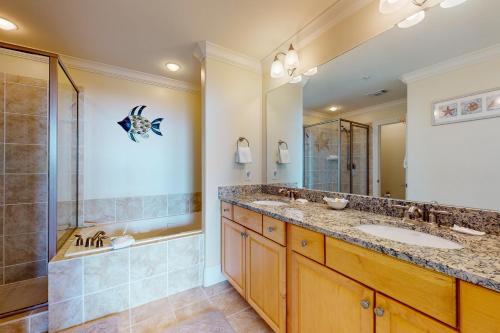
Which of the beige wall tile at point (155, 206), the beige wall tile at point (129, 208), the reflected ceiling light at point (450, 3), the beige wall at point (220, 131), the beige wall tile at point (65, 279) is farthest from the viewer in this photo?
the beige wall tile at point (155, 206)

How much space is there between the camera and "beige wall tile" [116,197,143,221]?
2428mm

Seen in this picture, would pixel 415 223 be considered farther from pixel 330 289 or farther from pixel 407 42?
pixel 407 42

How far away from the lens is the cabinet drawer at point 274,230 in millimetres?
1255

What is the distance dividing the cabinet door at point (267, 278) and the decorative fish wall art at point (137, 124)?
190cm

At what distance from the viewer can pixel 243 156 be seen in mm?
2131

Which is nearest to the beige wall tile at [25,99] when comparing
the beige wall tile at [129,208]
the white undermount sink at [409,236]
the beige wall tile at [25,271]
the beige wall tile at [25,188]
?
the beige wall tile at [25,188]

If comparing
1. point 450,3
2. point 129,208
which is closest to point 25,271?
point 129,208

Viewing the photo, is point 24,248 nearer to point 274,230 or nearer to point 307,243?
point 274,230

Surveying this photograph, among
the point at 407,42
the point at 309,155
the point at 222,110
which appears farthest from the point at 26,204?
the point at 407,42

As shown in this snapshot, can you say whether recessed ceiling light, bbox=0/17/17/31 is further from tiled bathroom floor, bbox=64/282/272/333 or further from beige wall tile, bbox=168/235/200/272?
tiled bathroom floor, bbox=64/282/272/333

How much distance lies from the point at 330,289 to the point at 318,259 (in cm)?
13

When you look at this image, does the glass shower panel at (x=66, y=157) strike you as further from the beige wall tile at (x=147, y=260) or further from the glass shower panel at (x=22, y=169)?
the beige wall tile at (x=147, y=260)

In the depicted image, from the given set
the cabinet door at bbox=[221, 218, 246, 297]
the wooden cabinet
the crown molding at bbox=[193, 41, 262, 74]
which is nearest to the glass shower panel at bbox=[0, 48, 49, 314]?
the crown molding at bbox=[193, 41, 262, 74]

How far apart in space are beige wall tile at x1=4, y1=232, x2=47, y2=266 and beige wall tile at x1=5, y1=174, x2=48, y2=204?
34 centimetres
